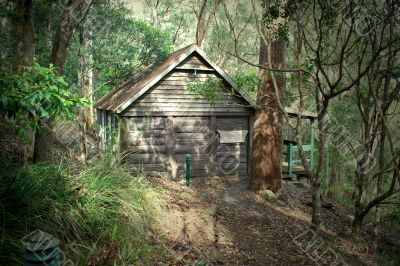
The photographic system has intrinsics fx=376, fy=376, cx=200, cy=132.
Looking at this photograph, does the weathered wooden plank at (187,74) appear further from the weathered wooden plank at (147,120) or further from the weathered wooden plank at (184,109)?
the weathered wooden plank at (147,120)

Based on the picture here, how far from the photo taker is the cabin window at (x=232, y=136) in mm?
16125

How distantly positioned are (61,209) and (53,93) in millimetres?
2474

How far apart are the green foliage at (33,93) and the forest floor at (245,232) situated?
358cm

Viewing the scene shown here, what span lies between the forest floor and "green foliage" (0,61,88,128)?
3.58 metres

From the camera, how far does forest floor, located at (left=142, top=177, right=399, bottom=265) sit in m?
8.00

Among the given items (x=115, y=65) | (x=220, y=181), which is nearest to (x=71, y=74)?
(x=115, y=65)

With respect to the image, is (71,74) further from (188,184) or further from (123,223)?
(123,223)

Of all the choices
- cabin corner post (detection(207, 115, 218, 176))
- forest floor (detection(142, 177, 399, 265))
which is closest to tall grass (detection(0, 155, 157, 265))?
forest floor (detection(142, 177, 399, 265))

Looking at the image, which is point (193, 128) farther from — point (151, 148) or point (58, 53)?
point (58, 53)

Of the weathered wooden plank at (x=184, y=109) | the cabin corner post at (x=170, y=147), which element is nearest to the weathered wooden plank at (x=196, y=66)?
the weathered wooden plank at (x=184, y=109)

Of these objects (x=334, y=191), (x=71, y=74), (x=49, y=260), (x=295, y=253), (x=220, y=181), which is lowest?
(x=334, y=191)

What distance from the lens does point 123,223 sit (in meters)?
7.06

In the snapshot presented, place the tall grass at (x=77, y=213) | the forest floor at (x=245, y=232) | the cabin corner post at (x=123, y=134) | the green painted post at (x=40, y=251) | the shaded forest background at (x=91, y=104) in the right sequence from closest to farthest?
the green painted post at (x=40, y=251) < the shaded forest background at (x=91, y=104) < the tall grass at (x=77, y=213) < the forest floor at (x=245, y=232) < the cabin corner post at (x=123, y=134)

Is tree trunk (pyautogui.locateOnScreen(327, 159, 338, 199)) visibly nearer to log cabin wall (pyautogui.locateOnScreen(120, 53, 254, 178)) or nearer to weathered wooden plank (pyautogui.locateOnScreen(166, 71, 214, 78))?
log cabin wall (pyautogui.locateOnScreen(120, 53, 254, 178))
